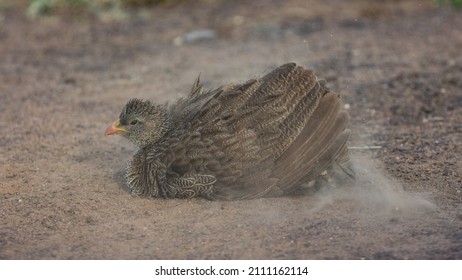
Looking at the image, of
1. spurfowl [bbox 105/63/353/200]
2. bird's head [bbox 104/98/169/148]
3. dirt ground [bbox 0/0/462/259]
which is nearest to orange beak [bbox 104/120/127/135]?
bird's head [bbox 104/98/169/148]

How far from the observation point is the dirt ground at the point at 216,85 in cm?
589

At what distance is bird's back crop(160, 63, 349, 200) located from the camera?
6523mm

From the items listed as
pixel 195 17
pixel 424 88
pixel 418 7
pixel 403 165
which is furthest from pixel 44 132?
pixel 418 7

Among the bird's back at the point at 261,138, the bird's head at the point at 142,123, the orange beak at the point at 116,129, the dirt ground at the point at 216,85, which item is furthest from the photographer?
the orange beak at the point at 116,129

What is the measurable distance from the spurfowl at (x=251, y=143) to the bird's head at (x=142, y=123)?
0.12 feet

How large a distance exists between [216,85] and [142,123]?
3193 millimetres

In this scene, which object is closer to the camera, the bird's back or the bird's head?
the bird's back

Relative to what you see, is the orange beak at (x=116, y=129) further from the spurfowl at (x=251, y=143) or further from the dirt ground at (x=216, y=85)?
the dirt ground at (x=216, y=85)

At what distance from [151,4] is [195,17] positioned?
3.93 ft

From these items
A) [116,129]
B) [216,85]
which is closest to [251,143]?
[116,129]

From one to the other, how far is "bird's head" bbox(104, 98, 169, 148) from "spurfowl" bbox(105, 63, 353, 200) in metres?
0.04

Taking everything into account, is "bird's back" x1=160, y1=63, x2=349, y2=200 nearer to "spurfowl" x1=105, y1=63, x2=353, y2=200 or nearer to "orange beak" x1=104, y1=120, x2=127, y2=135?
"spurfowl" x1=105, y1=63, x2=353, y2=200

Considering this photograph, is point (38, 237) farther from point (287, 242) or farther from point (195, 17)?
point (195, 17)

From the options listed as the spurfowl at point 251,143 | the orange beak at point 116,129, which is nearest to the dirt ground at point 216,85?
the spurfowl at point 251,143
